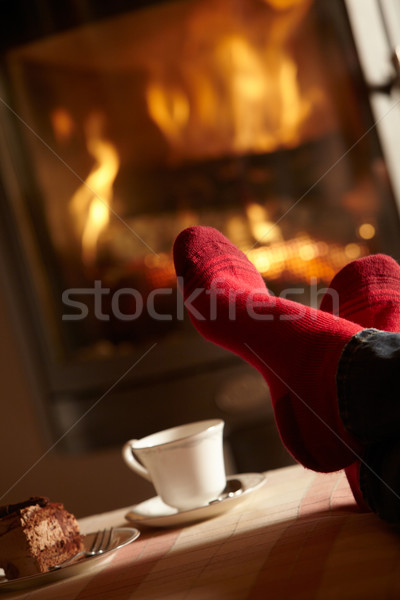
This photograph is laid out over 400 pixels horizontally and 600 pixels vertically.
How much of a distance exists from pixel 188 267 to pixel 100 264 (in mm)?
705

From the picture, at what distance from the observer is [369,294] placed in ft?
1.99

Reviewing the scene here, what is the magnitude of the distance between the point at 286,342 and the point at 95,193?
0.90 metres

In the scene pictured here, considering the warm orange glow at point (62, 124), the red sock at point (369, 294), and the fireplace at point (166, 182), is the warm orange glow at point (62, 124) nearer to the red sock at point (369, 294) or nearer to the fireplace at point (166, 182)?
the fireplace at point (166, 182)

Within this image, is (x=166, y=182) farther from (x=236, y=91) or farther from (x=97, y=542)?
(x=97, y=542)

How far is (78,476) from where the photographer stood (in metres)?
1.64

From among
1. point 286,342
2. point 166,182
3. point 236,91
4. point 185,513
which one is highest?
point 236,91

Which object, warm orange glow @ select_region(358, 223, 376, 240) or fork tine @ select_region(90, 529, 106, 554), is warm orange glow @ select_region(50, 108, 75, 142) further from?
fork tine @ select_region(90, 529, 106, 554)

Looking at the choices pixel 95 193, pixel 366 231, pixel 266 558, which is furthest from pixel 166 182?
pixel 266 558

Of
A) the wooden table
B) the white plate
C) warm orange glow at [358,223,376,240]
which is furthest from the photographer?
warm orange glow at [358,223,376,240]

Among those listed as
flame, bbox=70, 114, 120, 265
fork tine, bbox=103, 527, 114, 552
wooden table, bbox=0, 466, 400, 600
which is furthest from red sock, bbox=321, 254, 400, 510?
flame, bbox=70, 114, 120, 265

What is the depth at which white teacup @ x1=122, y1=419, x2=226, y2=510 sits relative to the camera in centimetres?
52

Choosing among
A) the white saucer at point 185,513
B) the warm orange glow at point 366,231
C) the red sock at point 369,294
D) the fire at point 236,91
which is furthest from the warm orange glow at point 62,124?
the white saucer at point 185,513

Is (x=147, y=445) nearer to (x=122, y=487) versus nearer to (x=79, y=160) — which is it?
(x=79, y=160)

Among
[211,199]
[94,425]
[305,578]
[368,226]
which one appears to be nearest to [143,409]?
[94,425]
